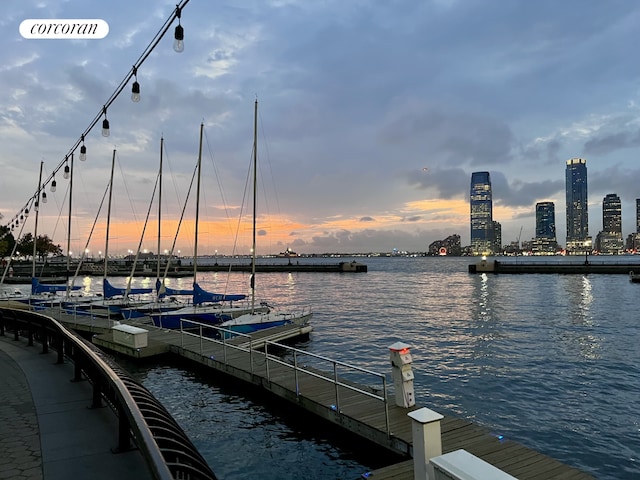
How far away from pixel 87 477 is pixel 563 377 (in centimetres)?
2017

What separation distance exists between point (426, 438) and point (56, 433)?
20.5ft

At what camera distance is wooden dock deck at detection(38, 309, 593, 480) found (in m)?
8.36

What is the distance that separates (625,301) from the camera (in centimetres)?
4994

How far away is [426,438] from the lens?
22.7ft

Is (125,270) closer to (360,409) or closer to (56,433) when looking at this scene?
(360,409)

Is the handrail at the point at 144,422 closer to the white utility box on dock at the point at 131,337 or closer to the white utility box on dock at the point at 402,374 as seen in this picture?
the white utility box on dock at the point at 402,374

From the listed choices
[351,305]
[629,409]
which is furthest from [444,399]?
[351,305]

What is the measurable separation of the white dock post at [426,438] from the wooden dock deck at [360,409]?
1.10m

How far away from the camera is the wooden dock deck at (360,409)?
836cm

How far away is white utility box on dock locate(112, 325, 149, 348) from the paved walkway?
8.56 m

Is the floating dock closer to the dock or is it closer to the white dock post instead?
the dock

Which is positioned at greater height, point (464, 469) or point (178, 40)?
point (178, 40)

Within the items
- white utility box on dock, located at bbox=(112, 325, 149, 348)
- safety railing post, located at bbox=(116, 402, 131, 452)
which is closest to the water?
white utility box on dock, located at bbox=(112, 325, 149, 348)

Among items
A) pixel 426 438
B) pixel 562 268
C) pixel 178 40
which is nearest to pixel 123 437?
pixel 426 438
